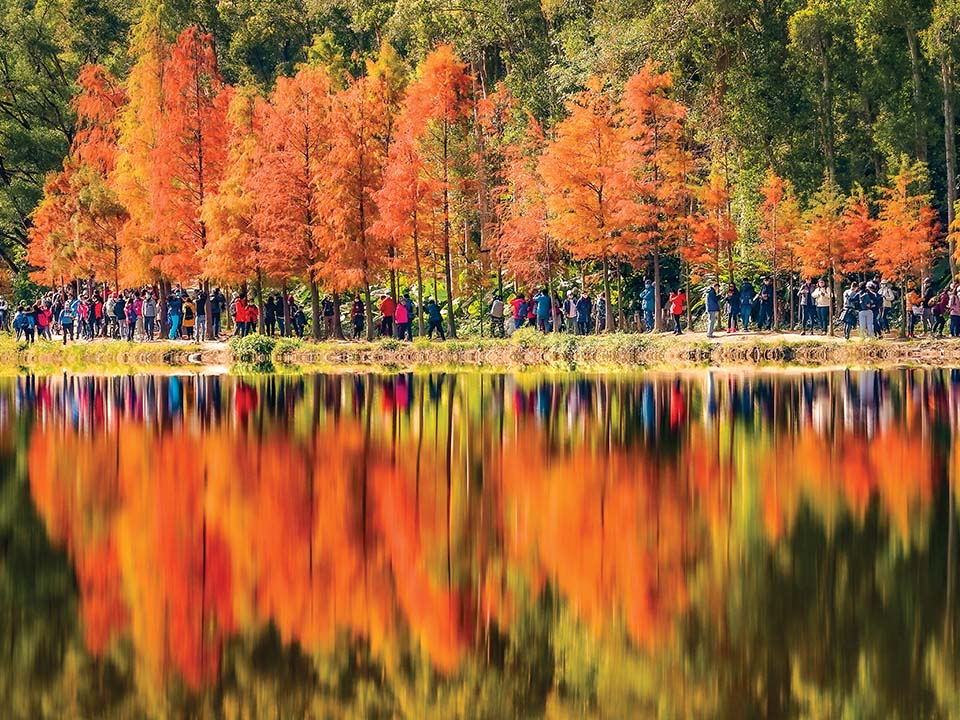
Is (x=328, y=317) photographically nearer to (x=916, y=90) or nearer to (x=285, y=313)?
(x=285, y=313)

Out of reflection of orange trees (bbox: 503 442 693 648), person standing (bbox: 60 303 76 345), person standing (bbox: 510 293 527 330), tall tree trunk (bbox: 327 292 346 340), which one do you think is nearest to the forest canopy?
tall tree trunk (bbox: 327 292 346 340)

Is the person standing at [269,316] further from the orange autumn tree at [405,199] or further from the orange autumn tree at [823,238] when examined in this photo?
the orange autumn tree at [823,238]

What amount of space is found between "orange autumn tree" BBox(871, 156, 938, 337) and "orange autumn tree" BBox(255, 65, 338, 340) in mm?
20192

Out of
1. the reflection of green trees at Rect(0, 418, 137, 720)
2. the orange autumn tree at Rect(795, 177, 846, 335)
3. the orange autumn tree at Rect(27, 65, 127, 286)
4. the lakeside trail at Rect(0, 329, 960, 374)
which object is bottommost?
the reflection of green trees at Rect(0, 418, 137, 720)

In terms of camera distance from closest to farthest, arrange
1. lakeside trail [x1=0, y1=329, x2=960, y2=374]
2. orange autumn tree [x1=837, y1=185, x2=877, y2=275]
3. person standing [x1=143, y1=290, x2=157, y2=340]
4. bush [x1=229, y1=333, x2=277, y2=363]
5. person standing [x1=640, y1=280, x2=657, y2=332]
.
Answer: lakeside trail [x1=0, y1=329, x2=960, y2=374], bush [x1=229, y1=333, x2=277, y2=363], person standing [x1=640, y1=280, x2=657, y2=332], orange autumn tree [x1=837, y1=185, x2=877, y2=275], person standing [x1=143, y1=290, x2=157, y2=340]

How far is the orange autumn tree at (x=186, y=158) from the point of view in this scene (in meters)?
65.6

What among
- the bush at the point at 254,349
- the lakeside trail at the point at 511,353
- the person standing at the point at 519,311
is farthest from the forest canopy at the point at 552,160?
the bush at the point at 254,349

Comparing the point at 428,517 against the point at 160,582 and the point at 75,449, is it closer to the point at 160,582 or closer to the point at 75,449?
the point at 160,582

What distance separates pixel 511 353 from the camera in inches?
2146

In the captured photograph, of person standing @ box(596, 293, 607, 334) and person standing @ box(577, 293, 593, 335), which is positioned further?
person standing @ box(596, 293, 607, 334)

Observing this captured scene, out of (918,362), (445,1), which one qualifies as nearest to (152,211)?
(445,1)

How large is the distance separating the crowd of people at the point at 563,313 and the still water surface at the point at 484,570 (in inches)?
1073

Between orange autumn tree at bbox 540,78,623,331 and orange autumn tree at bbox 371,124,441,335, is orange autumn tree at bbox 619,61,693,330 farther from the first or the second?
orange autumn tree at bbox 371,124,441,335

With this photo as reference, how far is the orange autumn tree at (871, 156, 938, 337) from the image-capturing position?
202ft
